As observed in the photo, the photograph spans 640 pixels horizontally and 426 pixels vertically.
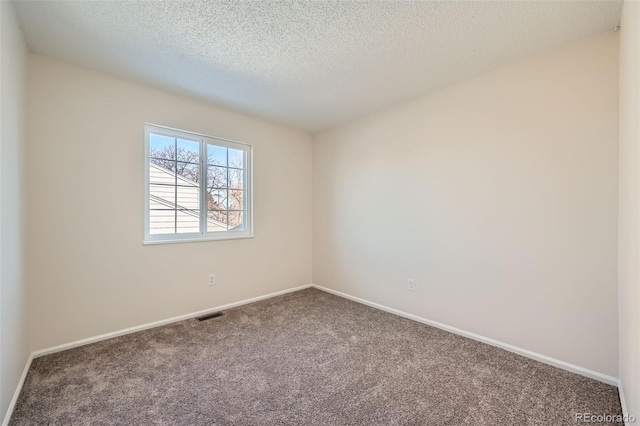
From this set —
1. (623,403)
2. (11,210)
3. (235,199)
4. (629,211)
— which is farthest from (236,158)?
(623,403)

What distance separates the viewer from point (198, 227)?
314 centimetres

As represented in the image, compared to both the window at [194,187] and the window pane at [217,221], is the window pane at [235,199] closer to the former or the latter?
the window at [194,187]

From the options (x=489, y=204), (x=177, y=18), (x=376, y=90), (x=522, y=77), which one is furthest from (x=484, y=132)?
(x=177, y=18)

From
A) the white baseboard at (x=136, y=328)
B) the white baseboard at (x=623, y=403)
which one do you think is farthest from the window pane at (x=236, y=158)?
the white baseboard at (x=623, y=403)

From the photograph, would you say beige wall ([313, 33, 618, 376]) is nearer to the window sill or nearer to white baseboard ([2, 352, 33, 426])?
the window sill

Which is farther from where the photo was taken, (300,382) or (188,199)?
(188,199)

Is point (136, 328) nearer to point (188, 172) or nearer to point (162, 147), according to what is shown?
point (188, 172)

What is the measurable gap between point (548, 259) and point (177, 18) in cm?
319

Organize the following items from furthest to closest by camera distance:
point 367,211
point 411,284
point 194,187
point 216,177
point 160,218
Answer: point 367,211 → point 216,177 → point 194,187 → point 411,284 → point 160,218

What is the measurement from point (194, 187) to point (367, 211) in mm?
2105

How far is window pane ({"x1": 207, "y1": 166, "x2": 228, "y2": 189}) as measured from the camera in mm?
3254

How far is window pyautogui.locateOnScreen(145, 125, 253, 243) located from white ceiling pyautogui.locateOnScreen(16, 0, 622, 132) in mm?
637

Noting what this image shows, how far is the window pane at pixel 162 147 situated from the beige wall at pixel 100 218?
0.43ft

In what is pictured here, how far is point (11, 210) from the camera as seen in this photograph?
166 cm
